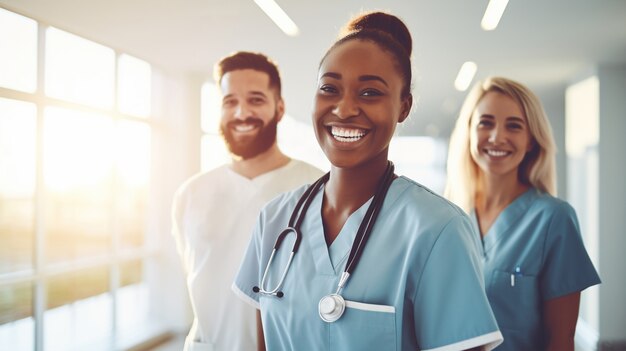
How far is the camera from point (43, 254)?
2.88m

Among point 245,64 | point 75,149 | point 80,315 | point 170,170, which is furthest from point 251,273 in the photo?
point 170,170

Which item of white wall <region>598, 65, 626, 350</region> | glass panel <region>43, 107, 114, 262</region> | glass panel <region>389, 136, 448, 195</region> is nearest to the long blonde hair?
glass panel <region>43, 107, 114, 262</region>

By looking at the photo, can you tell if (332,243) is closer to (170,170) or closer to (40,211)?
(40,211)

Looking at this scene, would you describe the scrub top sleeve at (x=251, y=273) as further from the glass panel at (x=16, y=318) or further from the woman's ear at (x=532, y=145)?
the glass panel at (x=16, y=318)

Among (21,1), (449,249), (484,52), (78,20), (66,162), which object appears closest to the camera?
(449,249)

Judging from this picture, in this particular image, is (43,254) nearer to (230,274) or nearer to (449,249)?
(230,274)

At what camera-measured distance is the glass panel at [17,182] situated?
2588 mm

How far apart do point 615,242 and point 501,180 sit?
11.3 feet

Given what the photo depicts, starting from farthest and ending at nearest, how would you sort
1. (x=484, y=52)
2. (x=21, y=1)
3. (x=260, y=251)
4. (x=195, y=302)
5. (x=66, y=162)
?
(x=484, y=52) → (x=66, y=162) → (x=21, y=1) → (x=195, y=302) → (x=260, y=251)

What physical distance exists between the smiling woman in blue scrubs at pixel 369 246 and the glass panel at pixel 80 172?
2.57 m

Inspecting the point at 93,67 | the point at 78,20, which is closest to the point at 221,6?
the point at 78,20

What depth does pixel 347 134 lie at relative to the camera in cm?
81

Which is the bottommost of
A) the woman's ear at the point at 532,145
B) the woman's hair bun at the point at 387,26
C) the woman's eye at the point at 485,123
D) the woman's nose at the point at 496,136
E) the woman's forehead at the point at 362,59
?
the woman's ear at the point at 532,145

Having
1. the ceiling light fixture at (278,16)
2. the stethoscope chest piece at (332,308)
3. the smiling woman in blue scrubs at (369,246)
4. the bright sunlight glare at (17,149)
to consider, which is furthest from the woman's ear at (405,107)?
the bright sunlight glare at (17,149)
